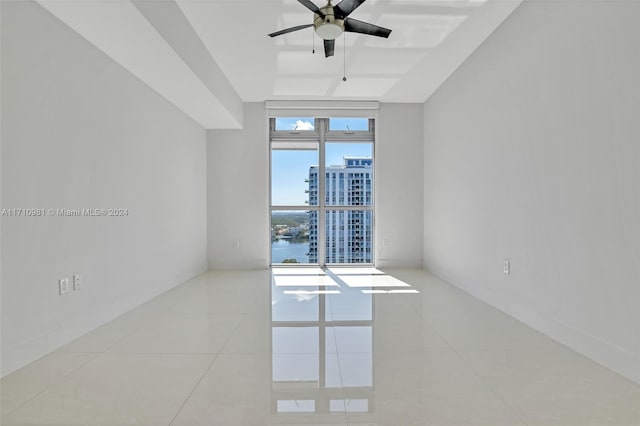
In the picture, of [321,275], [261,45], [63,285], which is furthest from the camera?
[321,275]

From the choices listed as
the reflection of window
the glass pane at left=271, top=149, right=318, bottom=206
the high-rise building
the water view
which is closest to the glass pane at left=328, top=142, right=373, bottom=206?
the high-rise building

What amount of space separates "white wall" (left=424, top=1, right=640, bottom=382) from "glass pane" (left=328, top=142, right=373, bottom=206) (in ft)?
6.88

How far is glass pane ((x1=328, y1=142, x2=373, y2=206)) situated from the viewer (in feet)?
19.3

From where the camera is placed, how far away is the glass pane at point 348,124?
580 centimetres

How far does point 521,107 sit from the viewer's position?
2.92 m

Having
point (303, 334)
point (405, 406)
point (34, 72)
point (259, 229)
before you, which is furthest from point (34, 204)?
point (259, 229)

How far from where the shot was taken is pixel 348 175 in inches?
232

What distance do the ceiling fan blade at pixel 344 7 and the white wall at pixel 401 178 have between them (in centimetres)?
306

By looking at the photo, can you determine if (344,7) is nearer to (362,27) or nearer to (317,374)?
(362,27)

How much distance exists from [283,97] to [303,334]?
3841mm

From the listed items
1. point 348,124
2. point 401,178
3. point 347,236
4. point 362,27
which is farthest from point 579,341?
point 348,124

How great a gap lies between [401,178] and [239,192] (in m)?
2.57

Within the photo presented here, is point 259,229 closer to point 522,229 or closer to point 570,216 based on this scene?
point 522,229

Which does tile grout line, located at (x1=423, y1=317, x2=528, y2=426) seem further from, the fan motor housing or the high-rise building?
the high-rise building
